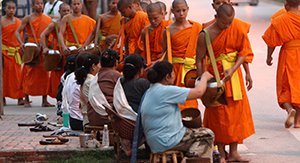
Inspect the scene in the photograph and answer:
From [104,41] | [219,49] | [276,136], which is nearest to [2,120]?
[104,41]

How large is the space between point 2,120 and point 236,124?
16.2 ft

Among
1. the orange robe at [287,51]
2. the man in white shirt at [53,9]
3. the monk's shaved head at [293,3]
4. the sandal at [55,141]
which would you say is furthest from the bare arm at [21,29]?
the sandal at [55,141]

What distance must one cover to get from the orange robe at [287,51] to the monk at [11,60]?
18.6ft

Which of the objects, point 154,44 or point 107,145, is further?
point 154,44

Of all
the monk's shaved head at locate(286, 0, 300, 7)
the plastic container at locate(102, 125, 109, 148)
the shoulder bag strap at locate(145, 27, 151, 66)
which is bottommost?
the plastic container at locate(102, 125, 109, 148)

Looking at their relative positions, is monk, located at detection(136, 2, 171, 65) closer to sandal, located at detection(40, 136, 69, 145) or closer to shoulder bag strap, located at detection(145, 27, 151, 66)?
shoulder bag strap, located at detection(145, 27, 151, 66)

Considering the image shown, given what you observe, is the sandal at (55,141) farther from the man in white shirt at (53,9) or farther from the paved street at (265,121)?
the man in white shirt at (53,9)

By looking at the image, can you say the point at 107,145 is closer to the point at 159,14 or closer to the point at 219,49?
the point at 219,49

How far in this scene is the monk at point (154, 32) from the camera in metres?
12.3

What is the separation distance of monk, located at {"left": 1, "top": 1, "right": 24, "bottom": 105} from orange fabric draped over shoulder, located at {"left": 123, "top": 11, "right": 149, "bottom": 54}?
4.27 meters

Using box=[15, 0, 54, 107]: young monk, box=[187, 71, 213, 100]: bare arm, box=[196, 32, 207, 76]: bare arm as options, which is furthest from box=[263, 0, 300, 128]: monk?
box=[15, 0, 54, 107]: young monk

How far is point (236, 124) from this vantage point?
10180mm

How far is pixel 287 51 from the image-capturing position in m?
13.5

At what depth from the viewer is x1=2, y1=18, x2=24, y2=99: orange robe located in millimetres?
17516
